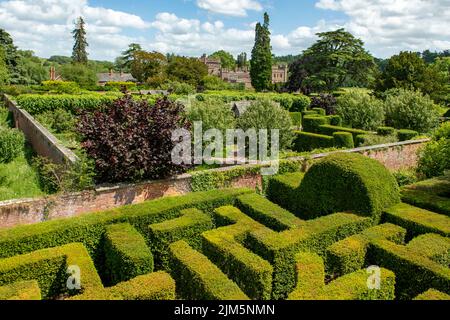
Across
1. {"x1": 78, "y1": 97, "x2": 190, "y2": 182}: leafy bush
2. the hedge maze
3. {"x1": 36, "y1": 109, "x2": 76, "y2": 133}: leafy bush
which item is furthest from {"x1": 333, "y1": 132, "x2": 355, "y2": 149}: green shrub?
{"x1": 36, "y1": 109, "x2": 76, "y2": 133}: leafy bush

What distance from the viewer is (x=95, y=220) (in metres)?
8.23

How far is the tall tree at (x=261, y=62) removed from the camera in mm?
→ 64125

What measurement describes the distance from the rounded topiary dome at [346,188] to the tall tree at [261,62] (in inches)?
2216

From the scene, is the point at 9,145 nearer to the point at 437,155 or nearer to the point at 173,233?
the point at 173,233

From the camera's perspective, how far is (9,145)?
16.3 meters

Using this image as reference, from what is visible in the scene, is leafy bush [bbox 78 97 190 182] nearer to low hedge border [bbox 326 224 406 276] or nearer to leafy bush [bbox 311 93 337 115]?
low hedge border [bbox 326 224 406 276]

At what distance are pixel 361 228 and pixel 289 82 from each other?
174 feet

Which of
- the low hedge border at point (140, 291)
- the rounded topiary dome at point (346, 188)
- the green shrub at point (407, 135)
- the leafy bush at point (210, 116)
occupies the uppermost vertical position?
the leafy bush at point (210, 116)

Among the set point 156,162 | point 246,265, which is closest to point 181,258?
point 246,265

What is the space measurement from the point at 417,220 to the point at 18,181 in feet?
41.4

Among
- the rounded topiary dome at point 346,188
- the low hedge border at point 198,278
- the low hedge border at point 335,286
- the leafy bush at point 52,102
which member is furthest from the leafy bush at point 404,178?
the leafy bush at point 52,102

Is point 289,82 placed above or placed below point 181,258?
above

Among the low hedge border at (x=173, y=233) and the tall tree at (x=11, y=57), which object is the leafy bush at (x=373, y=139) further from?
the tall tree at (x=11, y=57)
